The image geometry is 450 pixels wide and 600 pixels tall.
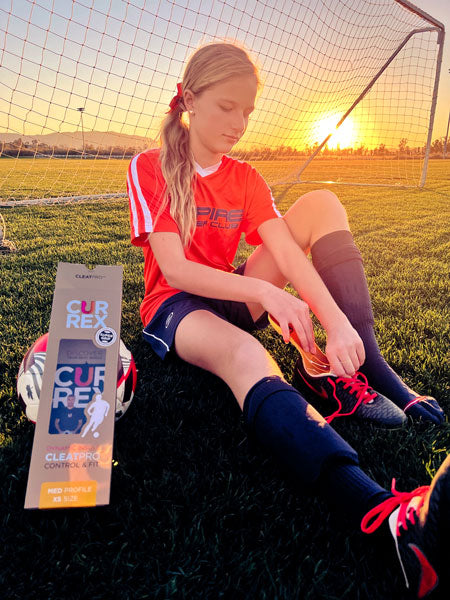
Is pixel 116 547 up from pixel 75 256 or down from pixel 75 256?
up

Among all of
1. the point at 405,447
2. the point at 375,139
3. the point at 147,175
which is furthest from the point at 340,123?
the point at 405,447

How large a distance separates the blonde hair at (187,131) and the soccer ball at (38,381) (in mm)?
539

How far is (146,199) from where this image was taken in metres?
1.64

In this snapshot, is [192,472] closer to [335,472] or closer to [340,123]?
[335,472]

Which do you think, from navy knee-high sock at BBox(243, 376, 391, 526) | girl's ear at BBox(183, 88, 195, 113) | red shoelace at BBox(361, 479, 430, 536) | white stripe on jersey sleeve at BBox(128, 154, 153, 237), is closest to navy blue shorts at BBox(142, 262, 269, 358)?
white stripe on jersey sleeve at BBox(128, 154, 153, 237)

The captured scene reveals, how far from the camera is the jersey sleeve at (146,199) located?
5.24ft

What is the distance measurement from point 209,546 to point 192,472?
25cm

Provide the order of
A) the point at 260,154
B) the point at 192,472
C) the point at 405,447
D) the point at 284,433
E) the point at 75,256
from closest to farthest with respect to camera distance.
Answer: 1. the point at 284,433
2. the point at 192,472
3. the point at 405,447
4. the point at 75,256
5. the point at 260,154

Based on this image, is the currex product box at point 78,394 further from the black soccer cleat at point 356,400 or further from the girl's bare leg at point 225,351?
the black soccer cleat at point 356,400

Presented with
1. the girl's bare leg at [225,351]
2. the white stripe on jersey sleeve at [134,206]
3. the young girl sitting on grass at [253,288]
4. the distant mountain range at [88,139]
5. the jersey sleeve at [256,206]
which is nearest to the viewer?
the young girl sitting on grass at [253,288]

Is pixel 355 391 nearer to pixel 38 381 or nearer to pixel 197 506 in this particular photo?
pixel 197 506

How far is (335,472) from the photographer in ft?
3.41

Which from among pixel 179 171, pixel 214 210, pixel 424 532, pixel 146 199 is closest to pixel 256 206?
pixel 214 210

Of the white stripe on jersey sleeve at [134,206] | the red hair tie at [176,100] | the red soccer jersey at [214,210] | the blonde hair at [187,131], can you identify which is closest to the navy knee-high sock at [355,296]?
the red soccer jersey at [214,210]
